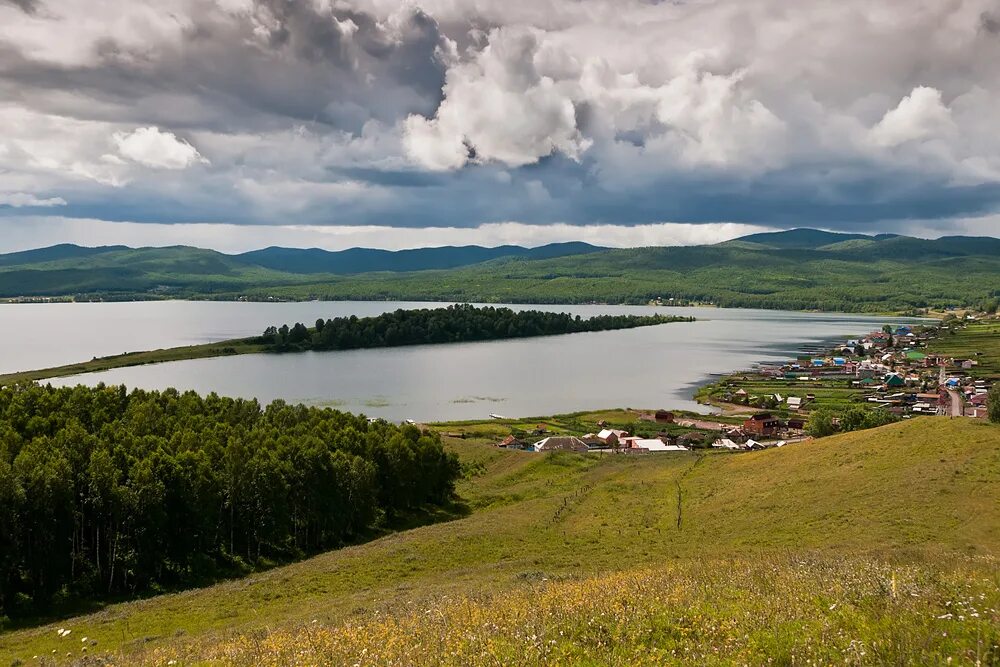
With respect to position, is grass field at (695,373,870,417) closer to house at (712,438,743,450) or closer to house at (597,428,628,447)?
house at (712,438,743,450)

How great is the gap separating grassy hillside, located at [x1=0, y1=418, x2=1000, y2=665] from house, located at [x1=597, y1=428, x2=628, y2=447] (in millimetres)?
12849

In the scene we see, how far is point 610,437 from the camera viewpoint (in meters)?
81.2

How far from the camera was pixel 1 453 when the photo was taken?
123 feet

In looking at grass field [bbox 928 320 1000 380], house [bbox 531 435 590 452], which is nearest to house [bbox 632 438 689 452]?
house [bbox 531 435 590 452]

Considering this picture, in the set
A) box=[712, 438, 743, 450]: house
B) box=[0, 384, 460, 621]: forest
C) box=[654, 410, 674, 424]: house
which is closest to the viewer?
box=[0, 384, 460, 621]: forest

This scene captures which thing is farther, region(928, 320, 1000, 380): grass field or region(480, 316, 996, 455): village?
region(928, 320, 1000, 380): grass field

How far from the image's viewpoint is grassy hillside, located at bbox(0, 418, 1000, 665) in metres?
10.4

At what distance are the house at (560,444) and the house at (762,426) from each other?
25.0 m

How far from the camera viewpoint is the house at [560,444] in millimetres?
76062

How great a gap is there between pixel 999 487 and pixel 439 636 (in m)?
31.5

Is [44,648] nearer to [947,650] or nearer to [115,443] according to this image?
[115,443]

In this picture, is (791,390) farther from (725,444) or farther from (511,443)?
(511,443)

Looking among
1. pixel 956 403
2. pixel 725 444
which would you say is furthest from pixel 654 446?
pixel 956 403

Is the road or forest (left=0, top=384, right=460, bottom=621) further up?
forest (left=0, top=384, right=460, bottom=621)
